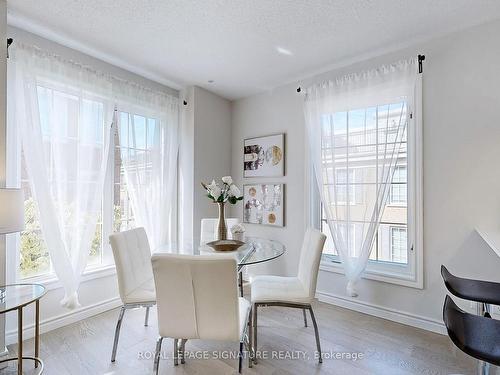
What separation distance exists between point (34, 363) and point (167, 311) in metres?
1.23

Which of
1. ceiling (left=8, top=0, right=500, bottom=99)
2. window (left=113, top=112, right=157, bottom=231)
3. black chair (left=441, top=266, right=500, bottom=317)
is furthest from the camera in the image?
window (left=113, top=112, right=157, bottom=231)

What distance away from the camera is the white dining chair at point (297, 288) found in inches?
81.8

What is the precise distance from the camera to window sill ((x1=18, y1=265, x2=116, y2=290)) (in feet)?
7.91

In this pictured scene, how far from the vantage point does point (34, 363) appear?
1.97 m

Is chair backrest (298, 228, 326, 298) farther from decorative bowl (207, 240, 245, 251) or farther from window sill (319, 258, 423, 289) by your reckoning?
window sill (319, 258, 423, 289)

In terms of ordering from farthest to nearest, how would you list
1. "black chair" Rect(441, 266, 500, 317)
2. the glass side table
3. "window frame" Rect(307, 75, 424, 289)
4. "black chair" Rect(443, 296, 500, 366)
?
"window frame" Rect(307, 75, 424, 289)
the glass side table
"black chair" Rect(441, 266, 500, 317)
"black chair" Rect(443, 296, 500, 366)

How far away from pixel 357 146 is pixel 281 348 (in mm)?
1954

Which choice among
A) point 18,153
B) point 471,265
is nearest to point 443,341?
point 471,265

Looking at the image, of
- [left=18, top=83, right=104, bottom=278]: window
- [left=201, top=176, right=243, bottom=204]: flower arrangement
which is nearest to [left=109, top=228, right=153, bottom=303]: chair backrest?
[left=201, top=176, right=243, bottom=204]: flower arrangement

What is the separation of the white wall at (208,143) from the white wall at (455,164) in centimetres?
183

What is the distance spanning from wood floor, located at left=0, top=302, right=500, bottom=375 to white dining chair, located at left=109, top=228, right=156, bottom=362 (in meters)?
0.23

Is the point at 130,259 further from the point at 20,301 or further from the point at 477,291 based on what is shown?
the point at 477,291

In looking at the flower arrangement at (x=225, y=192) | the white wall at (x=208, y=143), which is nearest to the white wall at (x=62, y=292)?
the white wall at (x=208, y=143)

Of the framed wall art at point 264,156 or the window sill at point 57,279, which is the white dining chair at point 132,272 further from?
the framed wall art at point 264,156
